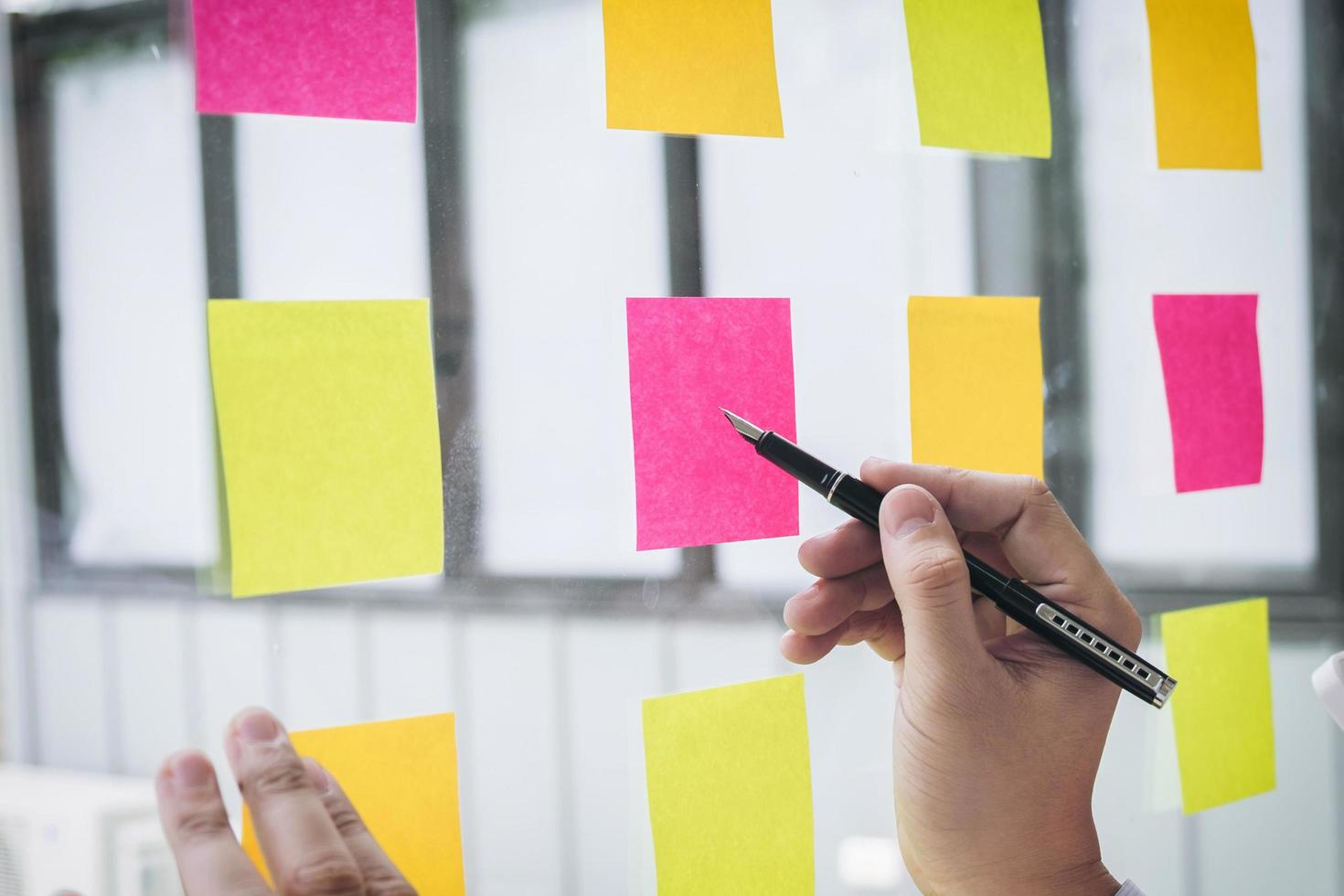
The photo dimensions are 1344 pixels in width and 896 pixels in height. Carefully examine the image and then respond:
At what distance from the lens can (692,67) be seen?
53 cm

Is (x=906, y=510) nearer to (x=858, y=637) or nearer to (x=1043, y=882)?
(x=858, y=637)

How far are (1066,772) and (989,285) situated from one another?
311 mm

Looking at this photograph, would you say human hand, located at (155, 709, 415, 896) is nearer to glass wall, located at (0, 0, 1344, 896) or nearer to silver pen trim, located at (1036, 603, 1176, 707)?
glass wall, located at (0, 0, 1344, 896)

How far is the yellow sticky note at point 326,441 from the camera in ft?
1.42

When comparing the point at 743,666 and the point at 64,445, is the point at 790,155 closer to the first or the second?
the point at 743,666

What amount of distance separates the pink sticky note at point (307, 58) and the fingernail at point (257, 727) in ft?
0.90

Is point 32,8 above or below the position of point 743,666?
above

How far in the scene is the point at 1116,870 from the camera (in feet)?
2.25

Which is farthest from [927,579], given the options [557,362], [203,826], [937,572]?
[203,826]

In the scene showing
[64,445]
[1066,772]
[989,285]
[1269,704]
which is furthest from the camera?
[1269,704]

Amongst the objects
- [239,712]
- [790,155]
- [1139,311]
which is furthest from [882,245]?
[239,712]

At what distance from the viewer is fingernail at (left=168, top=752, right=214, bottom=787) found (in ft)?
1.37

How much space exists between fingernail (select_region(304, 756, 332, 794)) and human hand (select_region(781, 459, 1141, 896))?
10.0 inches

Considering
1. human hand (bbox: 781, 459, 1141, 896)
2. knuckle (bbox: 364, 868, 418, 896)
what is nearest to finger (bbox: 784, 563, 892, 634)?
human hand (bbox: 781, 459, 1141, 896)
